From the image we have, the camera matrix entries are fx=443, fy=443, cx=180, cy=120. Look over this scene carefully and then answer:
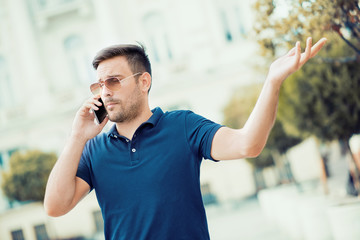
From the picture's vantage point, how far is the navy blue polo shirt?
6.62 ft

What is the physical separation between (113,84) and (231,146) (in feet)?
2.31

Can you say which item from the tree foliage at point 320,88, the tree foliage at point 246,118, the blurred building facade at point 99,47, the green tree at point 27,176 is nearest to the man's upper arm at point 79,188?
the tree foliage at point 320,88

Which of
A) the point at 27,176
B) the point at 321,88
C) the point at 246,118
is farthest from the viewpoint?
the point at 27,176

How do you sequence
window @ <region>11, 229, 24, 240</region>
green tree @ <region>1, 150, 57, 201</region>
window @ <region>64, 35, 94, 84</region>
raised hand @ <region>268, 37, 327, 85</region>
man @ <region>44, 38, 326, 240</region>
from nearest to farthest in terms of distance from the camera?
raised hand @ <region>268, 37, 327, 85</region>
man @ <region>44, 38, 326, 240</region>
green tree @ <region>1, 150, 57, 201</region>
window @ <region>11, 229, 24, 240</region>
window @ <region>64, 35, 94, 84</region>

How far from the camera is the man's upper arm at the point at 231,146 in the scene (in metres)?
1.90

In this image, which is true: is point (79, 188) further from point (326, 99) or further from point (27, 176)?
point (27, 176)

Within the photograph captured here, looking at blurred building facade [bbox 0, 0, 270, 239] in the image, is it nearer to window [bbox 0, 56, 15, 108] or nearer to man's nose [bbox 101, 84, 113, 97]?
window [bbox 0, 56, 15, 108]

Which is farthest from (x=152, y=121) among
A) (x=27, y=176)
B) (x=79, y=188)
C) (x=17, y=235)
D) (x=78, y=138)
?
(x=17, y=235)

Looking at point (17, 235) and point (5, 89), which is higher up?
point (5, 89)

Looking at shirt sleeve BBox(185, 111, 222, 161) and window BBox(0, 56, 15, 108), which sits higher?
window BBox(0, 56, 15, 108)

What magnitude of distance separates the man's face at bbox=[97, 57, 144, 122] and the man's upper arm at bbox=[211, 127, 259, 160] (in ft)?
1.59

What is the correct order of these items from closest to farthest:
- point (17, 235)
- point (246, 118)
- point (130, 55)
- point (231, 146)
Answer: point (231, 146) → point (130, 55) → point (246, 118) → point (17, 235)

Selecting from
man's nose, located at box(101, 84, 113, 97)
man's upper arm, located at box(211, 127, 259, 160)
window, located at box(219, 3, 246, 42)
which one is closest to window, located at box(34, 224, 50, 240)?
window, located at box(219, 3, 246, 42)

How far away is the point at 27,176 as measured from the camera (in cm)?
1490
